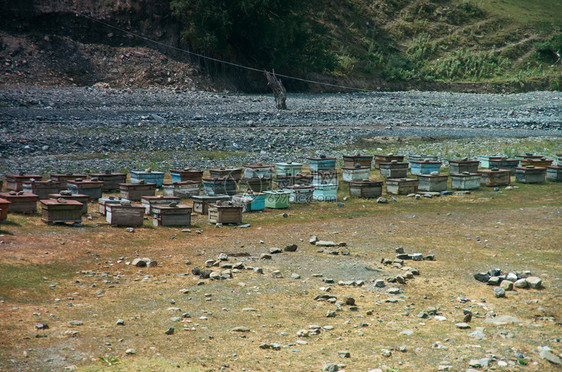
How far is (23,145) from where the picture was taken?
84.6 ft

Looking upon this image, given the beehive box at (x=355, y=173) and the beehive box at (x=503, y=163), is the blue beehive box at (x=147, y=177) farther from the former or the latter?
the beehive box at (x=503, y=163)

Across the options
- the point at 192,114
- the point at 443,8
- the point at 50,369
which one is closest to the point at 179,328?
the point at 50,369

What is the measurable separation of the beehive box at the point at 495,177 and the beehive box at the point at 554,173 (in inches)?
80.8

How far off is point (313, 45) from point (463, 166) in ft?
124

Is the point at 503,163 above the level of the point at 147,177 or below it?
above

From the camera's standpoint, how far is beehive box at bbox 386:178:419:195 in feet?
68.4

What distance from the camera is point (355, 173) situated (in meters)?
21.7

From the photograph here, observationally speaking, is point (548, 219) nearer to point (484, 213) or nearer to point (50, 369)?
point (484, 213)

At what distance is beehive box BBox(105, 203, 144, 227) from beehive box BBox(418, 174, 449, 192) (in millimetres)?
10045

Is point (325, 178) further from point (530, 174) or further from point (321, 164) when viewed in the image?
point (530, 174)

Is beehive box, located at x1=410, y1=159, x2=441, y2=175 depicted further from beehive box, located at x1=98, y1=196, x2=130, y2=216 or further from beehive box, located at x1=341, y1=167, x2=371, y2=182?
beehive box, located at x1=98, y1=196, x2=130, y2=216

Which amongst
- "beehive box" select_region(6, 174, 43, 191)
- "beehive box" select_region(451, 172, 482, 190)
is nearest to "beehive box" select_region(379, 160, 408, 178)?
"beehive box" select_region(451, 172, 482, 190)

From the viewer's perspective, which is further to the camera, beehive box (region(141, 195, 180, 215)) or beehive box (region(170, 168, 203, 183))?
beehive box (region(170, 168, 203, 183))

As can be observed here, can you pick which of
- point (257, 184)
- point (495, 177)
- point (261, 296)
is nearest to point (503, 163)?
point (495, 177)
